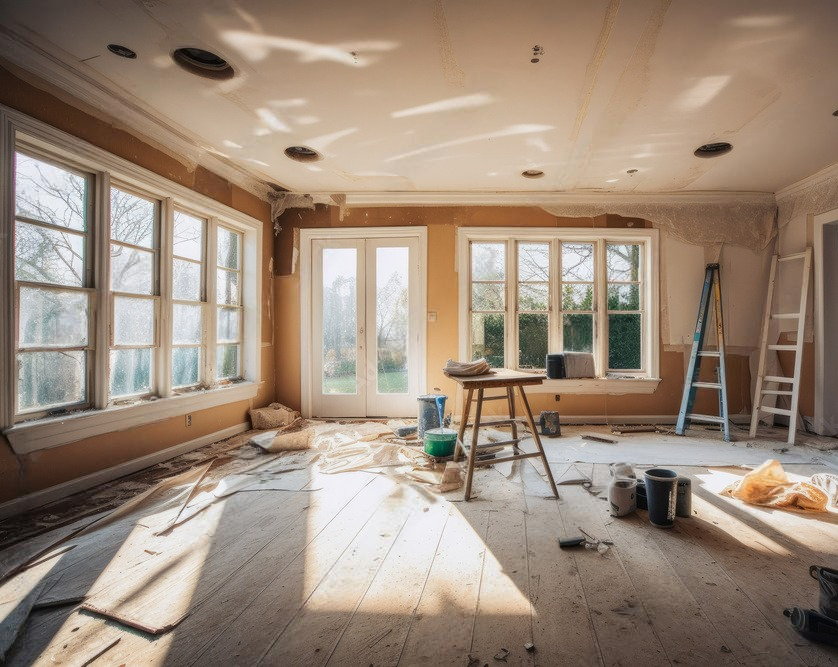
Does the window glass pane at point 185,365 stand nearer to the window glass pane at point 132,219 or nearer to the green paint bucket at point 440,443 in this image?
the window glass pane at point 132,219

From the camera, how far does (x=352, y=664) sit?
1.37m

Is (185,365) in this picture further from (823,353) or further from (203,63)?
(823,353)

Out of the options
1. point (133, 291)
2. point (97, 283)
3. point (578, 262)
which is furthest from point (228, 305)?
point (578, 262)

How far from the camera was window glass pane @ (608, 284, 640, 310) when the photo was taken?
17.5 feet

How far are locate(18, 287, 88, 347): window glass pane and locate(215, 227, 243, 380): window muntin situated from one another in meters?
1.45

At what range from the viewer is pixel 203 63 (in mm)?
2773

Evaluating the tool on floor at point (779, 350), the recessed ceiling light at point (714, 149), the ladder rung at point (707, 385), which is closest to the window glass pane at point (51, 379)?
the recessed ceiling light at point (714, 149)

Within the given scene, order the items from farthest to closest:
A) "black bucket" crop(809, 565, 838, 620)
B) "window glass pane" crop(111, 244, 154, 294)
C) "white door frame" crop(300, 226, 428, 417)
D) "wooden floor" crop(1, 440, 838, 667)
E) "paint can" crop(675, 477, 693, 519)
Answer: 1. "white door frame" crop(300, 226, 428, 417)
2. "window glass pane" crop(111, 244, 154, 294)
3. "paint can" crop(675, 477, 693, 519)
4. "black bucket" crop(809, 565, 838, 620)
5. "wooden floor" crop(1, 440, 838, 667)

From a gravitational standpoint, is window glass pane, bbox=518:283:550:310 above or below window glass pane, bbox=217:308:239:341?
above

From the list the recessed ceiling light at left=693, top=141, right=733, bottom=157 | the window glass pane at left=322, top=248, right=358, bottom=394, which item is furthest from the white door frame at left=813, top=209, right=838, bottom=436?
the window glass pane at left=322, top=248, right=358, bottom=394

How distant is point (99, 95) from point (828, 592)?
186 inches

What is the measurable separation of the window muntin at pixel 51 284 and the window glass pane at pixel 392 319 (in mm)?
2905

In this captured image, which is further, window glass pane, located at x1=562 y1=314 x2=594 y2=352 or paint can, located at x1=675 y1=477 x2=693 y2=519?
window glass pane, located at x1=562 y1=314 x2=594 y2=352

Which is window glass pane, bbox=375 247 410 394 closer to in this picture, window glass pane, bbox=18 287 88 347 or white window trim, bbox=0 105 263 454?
white window trim, bbox=0 105 263 454
